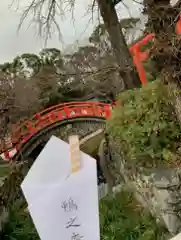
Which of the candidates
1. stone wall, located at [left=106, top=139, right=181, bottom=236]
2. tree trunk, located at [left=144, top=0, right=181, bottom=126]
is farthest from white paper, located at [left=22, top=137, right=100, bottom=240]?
stone wall, located at [left=106, top=139, right=181, bottom=236]

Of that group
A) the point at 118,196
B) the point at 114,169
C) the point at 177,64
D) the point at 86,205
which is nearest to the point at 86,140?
the point at 114,169

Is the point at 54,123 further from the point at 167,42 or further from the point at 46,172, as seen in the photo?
the point at 46,172

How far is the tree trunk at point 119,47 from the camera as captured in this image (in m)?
7.07

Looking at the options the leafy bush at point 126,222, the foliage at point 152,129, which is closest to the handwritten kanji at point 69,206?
the foliage at point 152,129

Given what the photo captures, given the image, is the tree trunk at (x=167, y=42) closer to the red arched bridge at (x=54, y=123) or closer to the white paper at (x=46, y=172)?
the white paper at (x=46, y=172)

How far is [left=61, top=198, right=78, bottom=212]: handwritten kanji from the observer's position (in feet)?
6.36

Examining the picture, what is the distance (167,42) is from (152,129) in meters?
1.12

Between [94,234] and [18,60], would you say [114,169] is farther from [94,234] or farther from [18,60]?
[18,60]

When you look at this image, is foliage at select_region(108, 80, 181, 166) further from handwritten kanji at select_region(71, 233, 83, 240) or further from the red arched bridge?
the red arched bridge

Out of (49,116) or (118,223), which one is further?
(49,116)

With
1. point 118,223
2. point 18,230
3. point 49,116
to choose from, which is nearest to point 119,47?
point 118,223

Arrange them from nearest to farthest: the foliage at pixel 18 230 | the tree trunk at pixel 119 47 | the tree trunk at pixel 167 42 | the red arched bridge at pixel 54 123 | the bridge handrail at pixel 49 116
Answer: the tree trunk at pixel 167 42, the foliage at pixel 18 230, the tree trunk at pixel 119 47, the bridge handrail at pixel 49 116, the red arched bridge at pixel 54 123

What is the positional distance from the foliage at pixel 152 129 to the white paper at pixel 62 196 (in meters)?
2.01

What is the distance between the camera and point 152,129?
399cm
